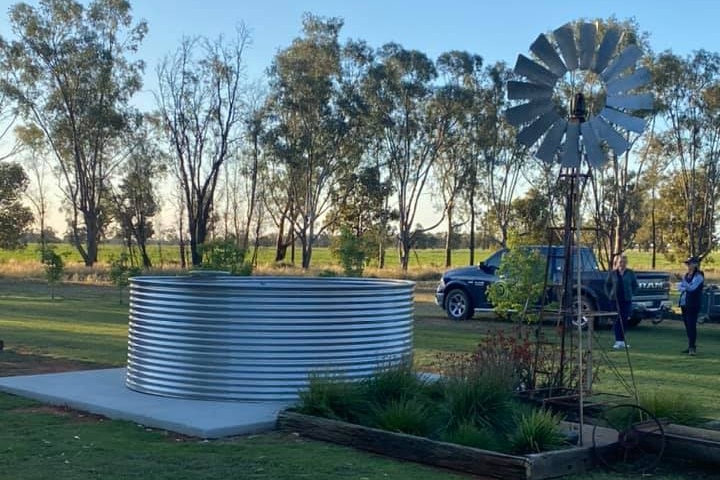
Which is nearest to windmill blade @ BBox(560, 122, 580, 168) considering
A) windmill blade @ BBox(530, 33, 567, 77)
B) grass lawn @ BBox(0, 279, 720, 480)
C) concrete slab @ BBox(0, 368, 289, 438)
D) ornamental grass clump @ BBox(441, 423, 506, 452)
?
windmill blade @ BBox(530, 33, 567, 77)

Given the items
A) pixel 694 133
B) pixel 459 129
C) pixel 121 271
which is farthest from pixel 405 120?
pixel 121 271

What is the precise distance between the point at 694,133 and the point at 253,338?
44348mm

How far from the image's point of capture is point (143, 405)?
9062mm

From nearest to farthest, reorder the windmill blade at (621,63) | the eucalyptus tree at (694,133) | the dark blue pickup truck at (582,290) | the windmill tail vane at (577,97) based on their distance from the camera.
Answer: the windmill tail vane at (577,97) < the windmill blade at (621,63) < the dark blue pickup truck at (582,290) < the eucalyptus tree at (694,133)

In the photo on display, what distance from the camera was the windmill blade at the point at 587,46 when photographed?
8219 mm

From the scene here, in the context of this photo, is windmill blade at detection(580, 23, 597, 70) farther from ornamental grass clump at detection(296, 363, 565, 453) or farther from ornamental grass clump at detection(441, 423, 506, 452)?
ornamental grass clump at detection(441, 423, 506, 452)

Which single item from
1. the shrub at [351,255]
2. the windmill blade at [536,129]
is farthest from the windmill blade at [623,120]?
the shrub at [351,255]

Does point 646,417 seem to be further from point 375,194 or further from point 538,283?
point 375,194

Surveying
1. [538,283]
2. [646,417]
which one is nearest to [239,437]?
[646,417]

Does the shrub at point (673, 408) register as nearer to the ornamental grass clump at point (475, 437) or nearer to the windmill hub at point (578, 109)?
the ornamental grass clump at point (475, 437)

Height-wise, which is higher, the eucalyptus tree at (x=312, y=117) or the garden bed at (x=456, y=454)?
the eucalyptus tree at (x=312, y=117)

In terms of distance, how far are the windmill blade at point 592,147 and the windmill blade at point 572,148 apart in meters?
0.06

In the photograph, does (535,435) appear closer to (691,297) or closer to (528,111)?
(528,111)

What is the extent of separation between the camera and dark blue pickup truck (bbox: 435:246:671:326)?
61.1ft
